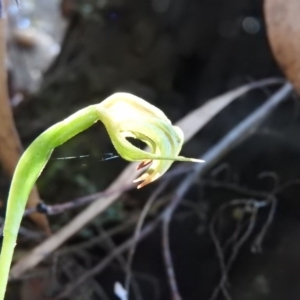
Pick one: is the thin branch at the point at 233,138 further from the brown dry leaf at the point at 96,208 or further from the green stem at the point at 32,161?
the green stem at the point at 32,161

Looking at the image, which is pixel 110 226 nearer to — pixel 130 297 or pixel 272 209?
pixel 130 297

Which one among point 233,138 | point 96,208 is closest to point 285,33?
point 233,138

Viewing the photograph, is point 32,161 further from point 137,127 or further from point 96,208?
point 96,208

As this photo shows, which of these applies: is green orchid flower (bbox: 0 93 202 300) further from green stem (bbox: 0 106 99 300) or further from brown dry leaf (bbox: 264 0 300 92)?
brown dry leaf (bbox: 264 0 300 92)

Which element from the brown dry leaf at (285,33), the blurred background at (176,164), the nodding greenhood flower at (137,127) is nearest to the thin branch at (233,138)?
the blurred background at (176,164)

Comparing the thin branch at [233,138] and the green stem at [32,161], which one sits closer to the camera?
the green stem at [32,161]

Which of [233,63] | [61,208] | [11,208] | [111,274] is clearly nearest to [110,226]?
[111,274]
